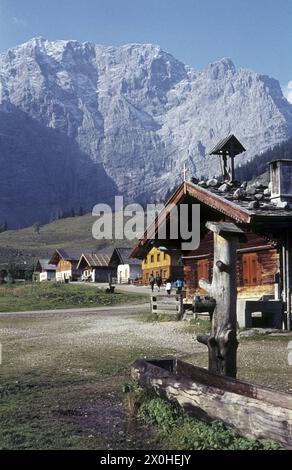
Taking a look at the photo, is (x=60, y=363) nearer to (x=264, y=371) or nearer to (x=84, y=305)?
(x=264, y=371)

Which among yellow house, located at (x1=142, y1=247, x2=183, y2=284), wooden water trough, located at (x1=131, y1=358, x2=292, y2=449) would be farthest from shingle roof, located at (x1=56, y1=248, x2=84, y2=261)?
wooden water trough, located at (x1=131, y1=358, x2=292, y2=449)

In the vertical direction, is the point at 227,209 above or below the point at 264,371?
above

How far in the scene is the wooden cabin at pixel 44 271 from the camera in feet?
393

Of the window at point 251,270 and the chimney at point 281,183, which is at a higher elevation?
the chimney at point 281,183

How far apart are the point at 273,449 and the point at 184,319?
68.4ft

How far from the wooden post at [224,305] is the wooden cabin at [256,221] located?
9273mm

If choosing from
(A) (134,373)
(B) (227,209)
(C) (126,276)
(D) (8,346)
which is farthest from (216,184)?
(C) (126,276)

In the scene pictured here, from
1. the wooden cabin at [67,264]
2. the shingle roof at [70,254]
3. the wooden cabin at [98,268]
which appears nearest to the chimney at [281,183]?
the wooden cabin at [98,268]

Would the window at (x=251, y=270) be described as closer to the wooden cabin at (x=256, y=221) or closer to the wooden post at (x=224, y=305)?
the wooden cabin at (x=256, y=221)

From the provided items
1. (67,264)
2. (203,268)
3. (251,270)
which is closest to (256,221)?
(251,270)

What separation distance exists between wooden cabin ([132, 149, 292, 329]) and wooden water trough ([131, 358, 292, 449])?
402 inches

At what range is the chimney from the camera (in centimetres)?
2127

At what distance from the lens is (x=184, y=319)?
27062mm

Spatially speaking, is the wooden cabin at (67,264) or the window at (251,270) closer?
the window at (251,270)
